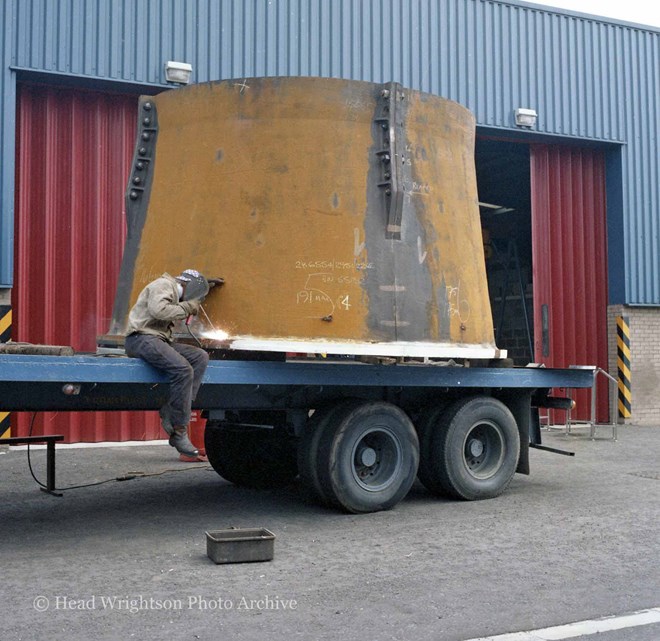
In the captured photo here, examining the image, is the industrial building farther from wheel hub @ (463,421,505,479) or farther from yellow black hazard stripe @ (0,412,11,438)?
wheel hub @ (463,421,505,479)

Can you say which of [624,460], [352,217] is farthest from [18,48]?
[624,460]

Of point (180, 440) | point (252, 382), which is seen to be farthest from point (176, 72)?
point (180, 440)

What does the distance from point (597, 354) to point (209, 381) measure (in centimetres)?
1268

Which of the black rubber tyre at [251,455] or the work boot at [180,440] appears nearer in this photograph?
the work boot at [180,440]

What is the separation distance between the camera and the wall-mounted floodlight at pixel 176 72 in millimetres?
13656

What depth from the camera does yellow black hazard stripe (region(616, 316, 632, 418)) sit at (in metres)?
17.6

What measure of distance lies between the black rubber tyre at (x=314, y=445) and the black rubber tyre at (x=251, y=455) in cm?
113

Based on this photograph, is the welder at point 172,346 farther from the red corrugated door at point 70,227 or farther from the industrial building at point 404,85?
the red corrugated door at point 70,227

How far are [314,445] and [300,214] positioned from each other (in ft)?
6.83

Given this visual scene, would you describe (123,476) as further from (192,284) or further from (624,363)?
(624,363)

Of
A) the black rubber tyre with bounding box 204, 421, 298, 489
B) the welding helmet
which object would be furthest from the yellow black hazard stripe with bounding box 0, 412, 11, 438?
the welding helmet

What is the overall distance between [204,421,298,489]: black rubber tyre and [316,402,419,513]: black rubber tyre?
1295 millimetres

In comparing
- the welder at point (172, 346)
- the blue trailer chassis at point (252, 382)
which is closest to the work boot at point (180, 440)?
the welder at point (172, 346)

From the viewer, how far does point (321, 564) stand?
6.07 m
